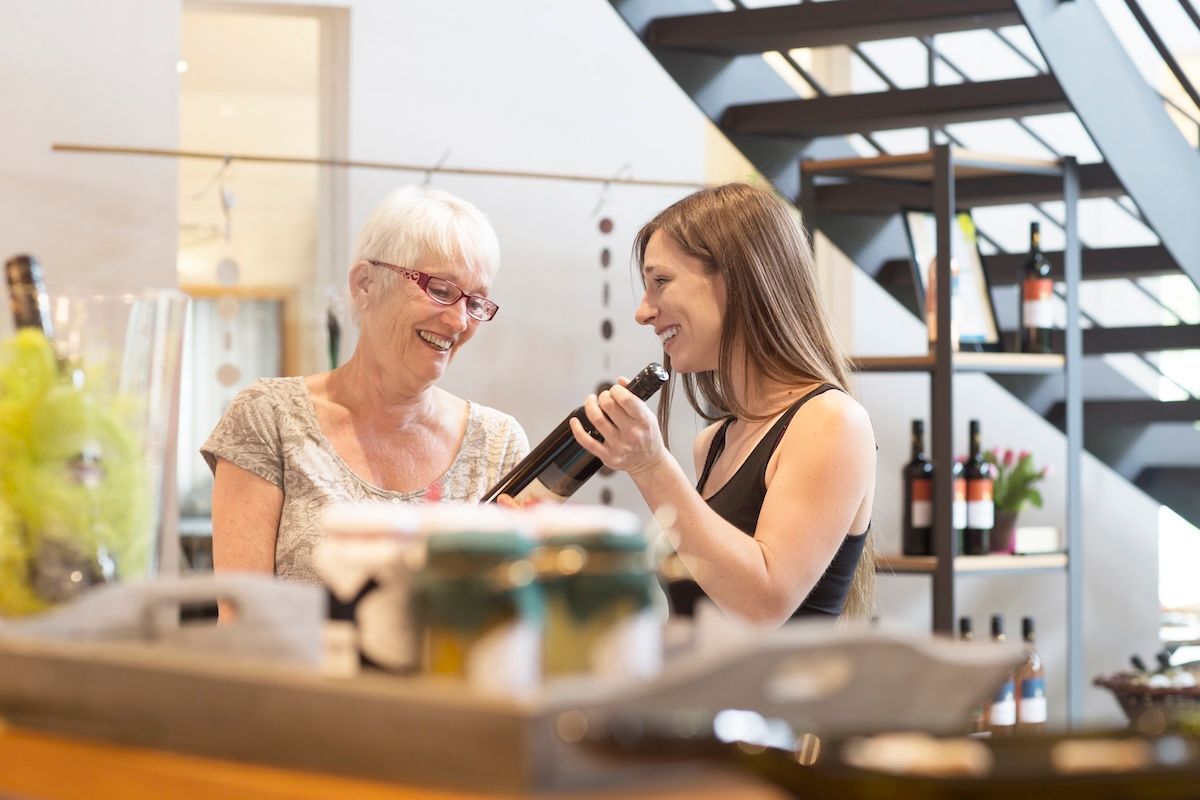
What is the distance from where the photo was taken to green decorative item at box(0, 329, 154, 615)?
1054 millimetres

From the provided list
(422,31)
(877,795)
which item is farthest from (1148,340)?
(877,795)

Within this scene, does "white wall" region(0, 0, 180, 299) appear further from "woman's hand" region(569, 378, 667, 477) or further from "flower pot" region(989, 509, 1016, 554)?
"woman's hand" region(569, 378, 667, 477)

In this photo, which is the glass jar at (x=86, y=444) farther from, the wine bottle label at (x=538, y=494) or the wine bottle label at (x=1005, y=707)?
the wine bottle label at (x=1005, y=707)

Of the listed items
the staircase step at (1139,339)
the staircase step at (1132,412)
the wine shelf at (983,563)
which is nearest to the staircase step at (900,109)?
the staircase step at (1139,339)

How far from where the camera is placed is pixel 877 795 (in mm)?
627

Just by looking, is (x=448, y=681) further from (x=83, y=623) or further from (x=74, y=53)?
(x=74, y=53)

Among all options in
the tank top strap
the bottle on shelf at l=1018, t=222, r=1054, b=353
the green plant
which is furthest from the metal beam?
the tank top strap

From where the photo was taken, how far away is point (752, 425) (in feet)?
A: 6.61

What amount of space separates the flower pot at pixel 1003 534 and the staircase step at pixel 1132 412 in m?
0.46

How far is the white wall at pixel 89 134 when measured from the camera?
3918mm

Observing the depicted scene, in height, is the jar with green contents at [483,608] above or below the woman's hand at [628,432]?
below

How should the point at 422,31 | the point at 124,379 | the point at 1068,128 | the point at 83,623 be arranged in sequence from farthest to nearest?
the point at 1068,128
the point at 422,31
the point at 124,379
the point at 83,623

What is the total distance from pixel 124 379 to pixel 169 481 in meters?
0.09

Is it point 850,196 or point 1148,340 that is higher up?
point 850,196
